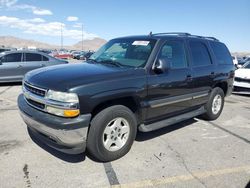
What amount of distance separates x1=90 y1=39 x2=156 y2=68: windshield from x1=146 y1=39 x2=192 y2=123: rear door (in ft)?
0.85

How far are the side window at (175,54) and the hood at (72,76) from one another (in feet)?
3.05

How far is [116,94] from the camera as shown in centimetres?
379

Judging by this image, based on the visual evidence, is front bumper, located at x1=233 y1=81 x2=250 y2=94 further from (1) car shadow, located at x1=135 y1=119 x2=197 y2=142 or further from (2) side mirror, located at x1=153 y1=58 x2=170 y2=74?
(2) side mirror, located at x1=153 y1=58 x2=170 y2=74

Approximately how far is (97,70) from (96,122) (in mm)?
855

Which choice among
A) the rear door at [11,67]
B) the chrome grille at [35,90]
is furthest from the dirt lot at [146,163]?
the rear door at [11,67]

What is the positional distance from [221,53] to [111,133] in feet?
13.3

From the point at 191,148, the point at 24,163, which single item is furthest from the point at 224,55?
the point at 24,163

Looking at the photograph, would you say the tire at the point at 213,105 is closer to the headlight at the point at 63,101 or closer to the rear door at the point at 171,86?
the rear door at the point at 171,86

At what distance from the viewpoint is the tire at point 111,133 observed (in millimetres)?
3684

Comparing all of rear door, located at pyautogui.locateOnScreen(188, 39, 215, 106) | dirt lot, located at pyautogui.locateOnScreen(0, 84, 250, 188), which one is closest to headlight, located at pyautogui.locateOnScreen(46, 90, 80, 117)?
dirt lot, located at pyautogui.locateOnScreen(0, 84, 250, 188)

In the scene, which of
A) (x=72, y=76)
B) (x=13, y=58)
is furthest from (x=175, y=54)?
(x=13, y=58)

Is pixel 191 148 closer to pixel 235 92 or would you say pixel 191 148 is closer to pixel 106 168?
pixel 106 168

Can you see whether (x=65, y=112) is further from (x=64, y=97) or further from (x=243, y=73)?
(x=243, y=73)

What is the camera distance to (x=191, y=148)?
4.68 metres
